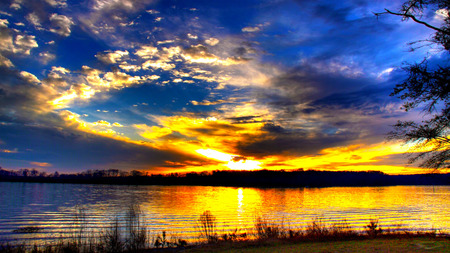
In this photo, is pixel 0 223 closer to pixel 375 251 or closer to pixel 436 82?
pixel 375 251

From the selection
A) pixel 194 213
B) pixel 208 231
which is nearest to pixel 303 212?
pixel 194 213

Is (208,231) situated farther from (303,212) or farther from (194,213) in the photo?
(303,212)

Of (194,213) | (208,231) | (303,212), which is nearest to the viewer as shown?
(208,231)

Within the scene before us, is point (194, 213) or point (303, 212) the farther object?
point (303, 212)

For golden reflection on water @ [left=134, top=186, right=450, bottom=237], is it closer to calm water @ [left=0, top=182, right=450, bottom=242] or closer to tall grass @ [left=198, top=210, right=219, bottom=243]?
calm water @ [left=0, top=182, right=450, bottom=242]

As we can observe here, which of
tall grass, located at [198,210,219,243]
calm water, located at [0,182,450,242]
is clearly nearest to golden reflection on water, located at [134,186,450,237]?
calm water, located at [0,182,450,242]

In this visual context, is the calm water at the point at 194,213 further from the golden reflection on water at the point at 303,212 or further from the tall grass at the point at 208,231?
the tall grass at the point at 208,231

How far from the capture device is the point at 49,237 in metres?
25.0

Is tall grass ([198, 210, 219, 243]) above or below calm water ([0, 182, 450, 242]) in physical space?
above

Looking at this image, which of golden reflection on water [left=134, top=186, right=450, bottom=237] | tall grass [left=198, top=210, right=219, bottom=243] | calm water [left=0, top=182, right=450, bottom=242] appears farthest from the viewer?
golden reflection on water [left=134, top=186, right=450, bottom=237]

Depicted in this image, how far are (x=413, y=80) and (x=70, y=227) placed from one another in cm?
3286

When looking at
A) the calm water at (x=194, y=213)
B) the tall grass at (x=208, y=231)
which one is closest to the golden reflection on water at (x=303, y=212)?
the calm water at (x=194, y=213)

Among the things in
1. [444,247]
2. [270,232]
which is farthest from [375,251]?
[270,232]

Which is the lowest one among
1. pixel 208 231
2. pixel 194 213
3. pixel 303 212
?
pixel 303 212
